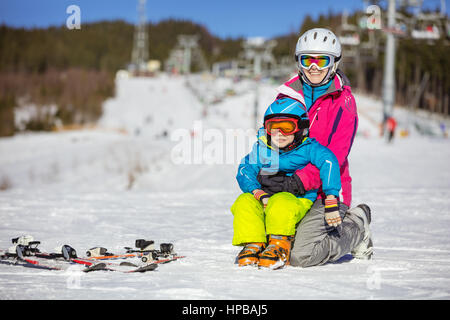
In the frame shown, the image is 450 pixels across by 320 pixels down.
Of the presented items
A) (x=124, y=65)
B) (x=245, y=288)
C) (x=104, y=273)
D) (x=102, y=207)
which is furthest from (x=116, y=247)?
(x=124, y=65)

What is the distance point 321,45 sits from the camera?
450 centimetres

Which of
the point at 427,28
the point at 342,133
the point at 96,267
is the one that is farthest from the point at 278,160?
the point at 427,28

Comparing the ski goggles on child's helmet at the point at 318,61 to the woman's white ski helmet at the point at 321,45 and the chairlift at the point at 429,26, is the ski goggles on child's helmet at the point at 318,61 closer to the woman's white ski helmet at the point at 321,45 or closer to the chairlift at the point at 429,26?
the woman's white ski helmet at the point at 321,45

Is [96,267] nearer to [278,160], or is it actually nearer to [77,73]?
[278,160]

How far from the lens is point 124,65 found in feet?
395

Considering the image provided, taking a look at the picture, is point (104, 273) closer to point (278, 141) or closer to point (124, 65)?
point (278, 141)

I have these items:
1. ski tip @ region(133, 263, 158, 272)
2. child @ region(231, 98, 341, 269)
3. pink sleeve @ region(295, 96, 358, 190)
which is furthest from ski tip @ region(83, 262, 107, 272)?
pink sleeve @ region(295, 96, 358, 190)

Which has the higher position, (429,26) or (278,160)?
(429,26)

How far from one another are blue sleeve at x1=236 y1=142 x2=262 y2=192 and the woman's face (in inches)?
33.1

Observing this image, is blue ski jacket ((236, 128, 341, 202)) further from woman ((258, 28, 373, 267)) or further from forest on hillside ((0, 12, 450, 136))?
forest on hillside ((0, 12, 450, 136))

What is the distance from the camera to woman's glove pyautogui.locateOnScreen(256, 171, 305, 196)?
3930mm

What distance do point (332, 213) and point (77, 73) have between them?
85.7 meters
